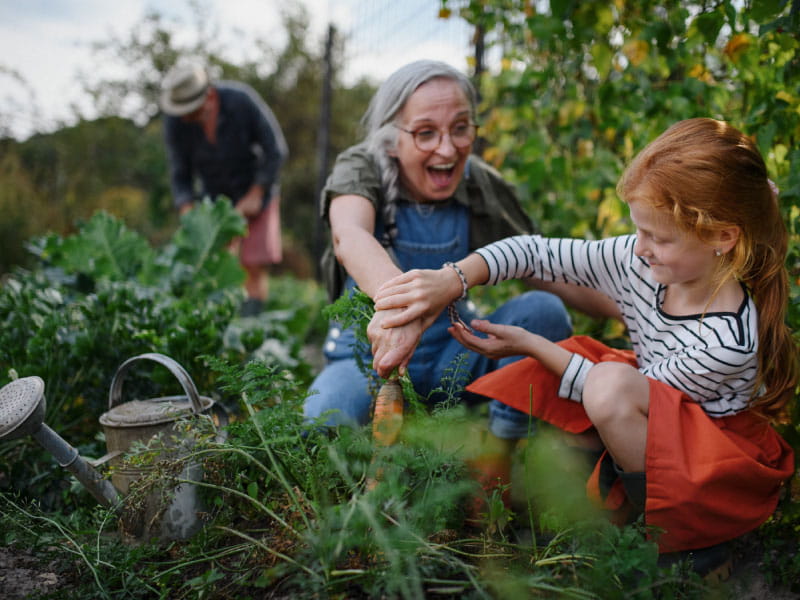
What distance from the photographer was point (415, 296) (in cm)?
150

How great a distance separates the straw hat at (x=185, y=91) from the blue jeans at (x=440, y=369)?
2963mm

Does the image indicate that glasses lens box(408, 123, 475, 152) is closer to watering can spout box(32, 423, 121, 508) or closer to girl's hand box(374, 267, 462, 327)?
girl's hand box(374, 267, 462, 327)

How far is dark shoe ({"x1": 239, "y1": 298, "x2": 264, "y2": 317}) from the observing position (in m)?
4.73

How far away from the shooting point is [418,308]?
150 cm

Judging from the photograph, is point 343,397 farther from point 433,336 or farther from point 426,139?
point 426,139

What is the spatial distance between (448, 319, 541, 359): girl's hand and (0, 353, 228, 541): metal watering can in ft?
2.19

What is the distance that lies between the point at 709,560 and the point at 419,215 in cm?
135

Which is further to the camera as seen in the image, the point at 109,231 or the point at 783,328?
the point at 109,231

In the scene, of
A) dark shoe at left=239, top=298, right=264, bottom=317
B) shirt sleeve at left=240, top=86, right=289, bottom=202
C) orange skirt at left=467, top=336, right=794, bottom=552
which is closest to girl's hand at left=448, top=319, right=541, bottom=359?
orange skirt at left=467, top=336, right=794, bottom=552

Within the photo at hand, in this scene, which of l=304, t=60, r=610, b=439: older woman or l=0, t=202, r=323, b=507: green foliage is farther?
l=0, t=202, r=323, b=507: green foliage

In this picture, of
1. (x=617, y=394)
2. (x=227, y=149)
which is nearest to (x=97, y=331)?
(x=617, y=394)

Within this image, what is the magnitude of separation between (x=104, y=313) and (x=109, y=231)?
92cm

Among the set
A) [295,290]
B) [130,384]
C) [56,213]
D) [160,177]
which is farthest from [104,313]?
[160,177]

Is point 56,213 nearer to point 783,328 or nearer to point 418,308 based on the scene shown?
point 418,308
